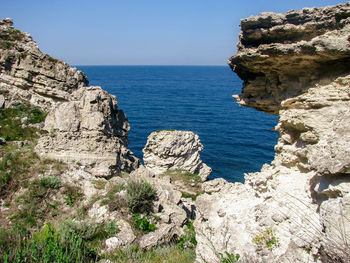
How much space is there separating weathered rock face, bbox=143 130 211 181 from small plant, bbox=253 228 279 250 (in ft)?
58.0

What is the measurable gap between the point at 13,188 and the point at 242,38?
9980mm

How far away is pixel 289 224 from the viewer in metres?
5.72

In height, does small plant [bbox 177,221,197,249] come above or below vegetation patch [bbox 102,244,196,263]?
below

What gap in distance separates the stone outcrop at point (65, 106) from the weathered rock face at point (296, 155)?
6.02 m

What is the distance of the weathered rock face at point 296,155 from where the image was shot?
509cm

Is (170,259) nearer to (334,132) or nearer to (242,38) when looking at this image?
(334,132)

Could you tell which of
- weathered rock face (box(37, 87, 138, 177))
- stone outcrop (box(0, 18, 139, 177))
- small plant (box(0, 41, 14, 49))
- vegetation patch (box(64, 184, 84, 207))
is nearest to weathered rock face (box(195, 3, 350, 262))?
vegetation patch (box(64, 184, 84, 207))

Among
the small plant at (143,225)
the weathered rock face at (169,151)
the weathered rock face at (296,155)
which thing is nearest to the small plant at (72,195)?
the small plant at (143,225)

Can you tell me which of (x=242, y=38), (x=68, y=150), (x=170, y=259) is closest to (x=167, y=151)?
(x=68, y=150)

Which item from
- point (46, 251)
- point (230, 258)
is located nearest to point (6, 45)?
point (46, 251)

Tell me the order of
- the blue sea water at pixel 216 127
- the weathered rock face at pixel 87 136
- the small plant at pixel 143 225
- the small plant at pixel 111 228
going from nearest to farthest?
the small plant at pixel 111 228
the small plant at pixel 143 225
the weathered rock face at pixel 87 136
the blue sea water at pixel 216 127

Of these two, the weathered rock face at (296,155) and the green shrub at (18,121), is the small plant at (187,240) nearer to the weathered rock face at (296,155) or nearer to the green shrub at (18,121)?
the weathered rock face at (296,155)

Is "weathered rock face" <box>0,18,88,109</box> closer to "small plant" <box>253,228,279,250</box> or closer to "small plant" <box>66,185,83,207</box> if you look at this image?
"small plant" <box>66,185,83,207</box>

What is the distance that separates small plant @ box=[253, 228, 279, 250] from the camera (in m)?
5.64
